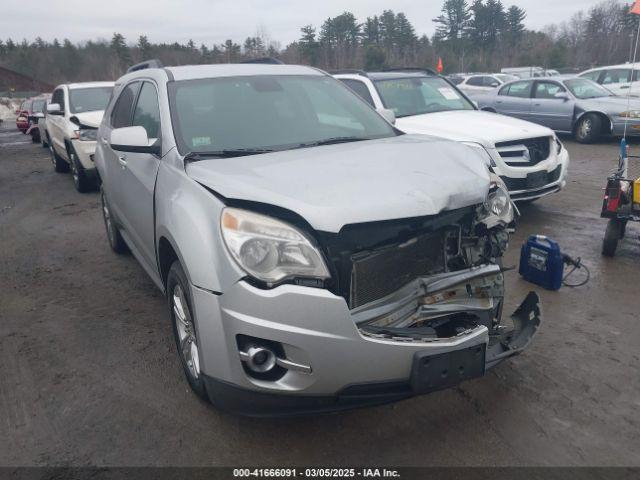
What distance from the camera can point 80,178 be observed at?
9086 mm

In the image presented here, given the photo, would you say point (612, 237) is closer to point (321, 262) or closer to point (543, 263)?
point (543, 263)

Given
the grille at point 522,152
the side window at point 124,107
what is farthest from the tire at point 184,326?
the grille at point 522,152

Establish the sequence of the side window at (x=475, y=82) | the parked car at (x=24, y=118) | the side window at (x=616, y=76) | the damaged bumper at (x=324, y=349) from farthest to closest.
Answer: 1. the parked car at (x=24, y=118)
2. the side window at (x=475, y=82)
3. the side window at (x=616, y=76)
4. the damaged bumper at (x=324, y=349)

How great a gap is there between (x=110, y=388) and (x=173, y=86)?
6.73ft

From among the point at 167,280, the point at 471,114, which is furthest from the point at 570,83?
the point at 167,280

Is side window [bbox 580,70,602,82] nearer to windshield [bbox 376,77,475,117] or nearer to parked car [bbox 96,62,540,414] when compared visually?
windshield [bbox 376,77,475,117]

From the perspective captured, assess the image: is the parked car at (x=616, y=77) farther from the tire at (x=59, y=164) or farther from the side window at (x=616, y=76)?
the tire at (x=59, y=164)

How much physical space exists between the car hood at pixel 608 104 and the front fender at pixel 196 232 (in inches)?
456

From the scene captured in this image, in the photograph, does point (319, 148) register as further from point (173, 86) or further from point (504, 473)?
point (504, 473)

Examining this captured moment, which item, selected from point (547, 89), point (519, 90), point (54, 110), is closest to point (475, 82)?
point (519, 90)

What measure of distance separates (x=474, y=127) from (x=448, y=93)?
1.58 meters

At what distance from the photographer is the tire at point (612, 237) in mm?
5156

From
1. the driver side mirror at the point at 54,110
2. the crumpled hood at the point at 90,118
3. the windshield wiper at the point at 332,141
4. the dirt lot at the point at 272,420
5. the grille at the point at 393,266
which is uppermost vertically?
the driver side mirror at the point at 54,110

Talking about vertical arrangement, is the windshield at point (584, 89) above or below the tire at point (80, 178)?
above
